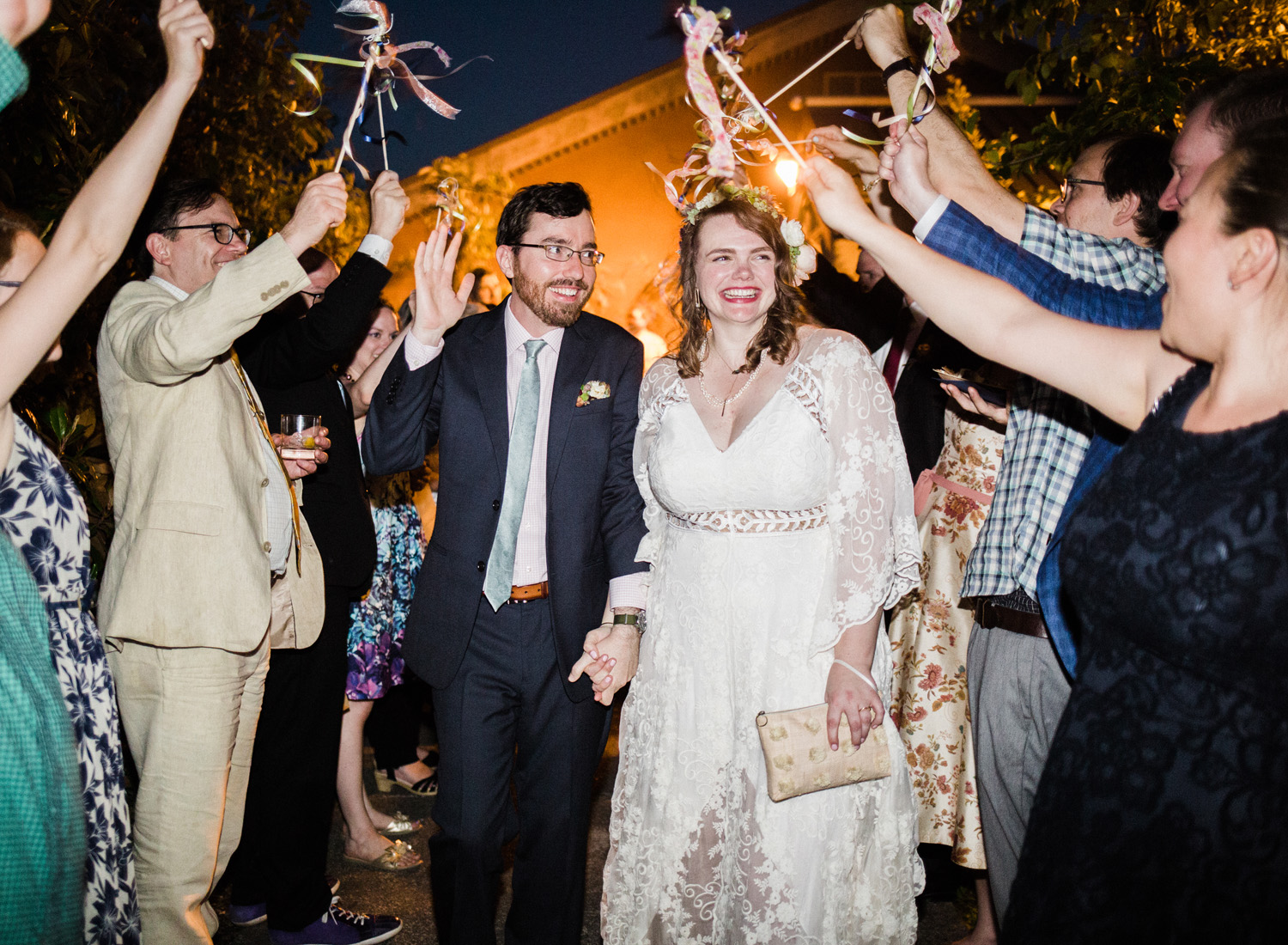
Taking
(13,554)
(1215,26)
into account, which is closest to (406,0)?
(13,554)

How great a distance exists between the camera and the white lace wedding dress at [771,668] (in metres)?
2.34

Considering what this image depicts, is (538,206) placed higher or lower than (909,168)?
higher

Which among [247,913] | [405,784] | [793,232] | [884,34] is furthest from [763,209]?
[405,784]

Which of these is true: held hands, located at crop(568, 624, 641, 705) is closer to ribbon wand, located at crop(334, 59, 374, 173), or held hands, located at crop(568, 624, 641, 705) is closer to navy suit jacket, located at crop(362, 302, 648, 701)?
navy suit jacket, located at crop(362, 302, 648, 701)

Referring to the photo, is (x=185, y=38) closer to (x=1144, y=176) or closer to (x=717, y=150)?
(x=717, y=150)

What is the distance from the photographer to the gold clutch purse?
223 centimetres

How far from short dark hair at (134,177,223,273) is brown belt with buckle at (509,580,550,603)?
5.07 feet

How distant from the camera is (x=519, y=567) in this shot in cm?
274

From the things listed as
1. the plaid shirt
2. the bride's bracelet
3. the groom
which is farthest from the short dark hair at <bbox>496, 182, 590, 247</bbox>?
the bride's bracelet

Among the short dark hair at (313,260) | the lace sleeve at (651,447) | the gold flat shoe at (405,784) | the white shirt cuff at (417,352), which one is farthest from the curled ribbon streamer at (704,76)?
the gold flat shoe at (405,784)

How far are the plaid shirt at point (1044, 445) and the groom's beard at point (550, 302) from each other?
136 centimetres

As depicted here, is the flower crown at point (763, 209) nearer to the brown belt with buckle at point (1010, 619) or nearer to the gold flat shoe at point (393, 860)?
the brown belt with buckle at point (1010, 619)

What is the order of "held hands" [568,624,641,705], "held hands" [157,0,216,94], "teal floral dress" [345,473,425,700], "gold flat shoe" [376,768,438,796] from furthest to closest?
"gold flat shoe" [376,768,438,796] → "teal floral dress" [345,473,425,700] → "held hands" [568,624,641,705] → "held hands" [157,0,216,94]

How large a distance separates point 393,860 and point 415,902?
1.02ft
